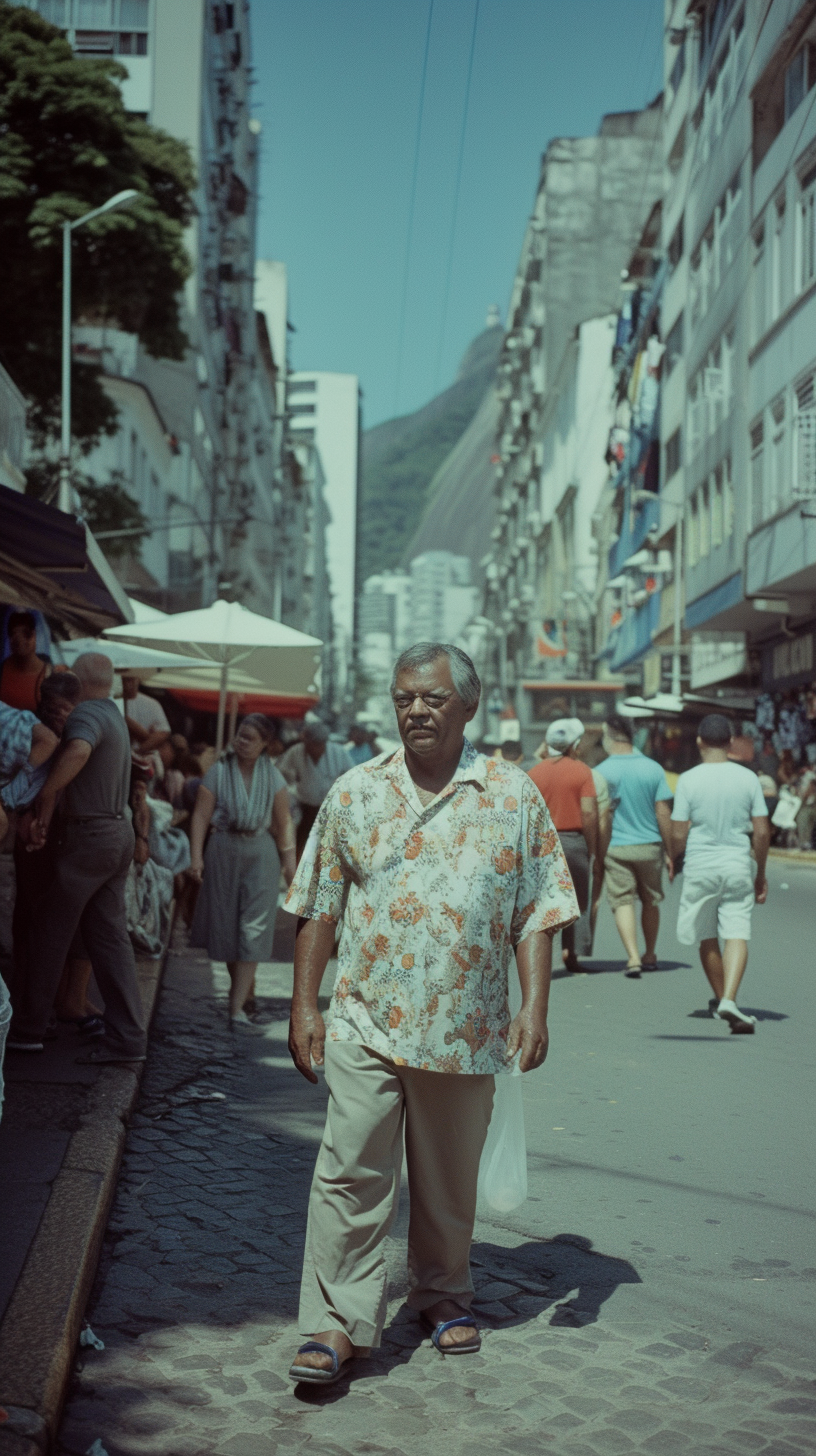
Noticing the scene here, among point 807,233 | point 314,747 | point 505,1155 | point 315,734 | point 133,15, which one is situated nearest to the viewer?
point 505,1155

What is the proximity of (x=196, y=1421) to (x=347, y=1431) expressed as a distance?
331 millimetres

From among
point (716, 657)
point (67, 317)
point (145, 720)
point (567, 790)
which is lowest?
point (567, 790)

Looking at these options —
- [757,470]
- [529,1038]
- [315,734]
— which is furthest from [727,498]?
[529,1038]

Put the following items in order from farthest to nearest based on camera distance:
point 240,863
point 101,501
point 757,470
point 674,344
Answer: point 674,344
point 101,501
point 757,470
point 240,863

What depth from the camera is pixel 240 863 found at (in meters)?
9.20

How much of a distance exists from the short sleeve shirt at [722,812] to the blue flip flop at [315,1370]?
5.81 metres

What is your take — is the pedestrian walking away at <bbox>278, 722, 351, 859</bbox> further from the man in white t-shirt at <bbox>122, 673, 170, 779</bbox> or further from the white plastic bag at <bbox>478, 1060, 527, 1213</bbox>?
the white plastic bag at <bbox>478, 1060, 527, 1213</bbox>

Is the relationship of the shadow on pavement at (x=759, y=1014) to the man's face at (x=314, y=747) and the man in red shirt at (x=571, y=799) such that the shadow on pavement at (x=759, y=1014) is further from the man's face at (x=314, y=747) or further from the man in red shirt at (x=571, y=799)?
the man's face at (x=314, y=747)

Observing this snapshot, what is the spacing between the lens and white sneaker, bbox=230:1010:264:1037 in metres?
9.19

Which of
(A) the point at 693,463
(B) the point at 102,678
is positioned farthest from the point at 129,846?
(A) the point at 693,463

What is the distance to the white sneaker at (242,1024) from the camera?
919cm

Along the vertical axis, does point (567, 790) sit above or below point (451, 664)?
below

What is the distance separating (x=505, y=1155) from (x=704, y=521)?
32163 mm

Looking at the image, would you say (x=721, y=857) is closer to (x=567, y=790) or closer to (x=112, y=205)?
(x=567, y=790)
